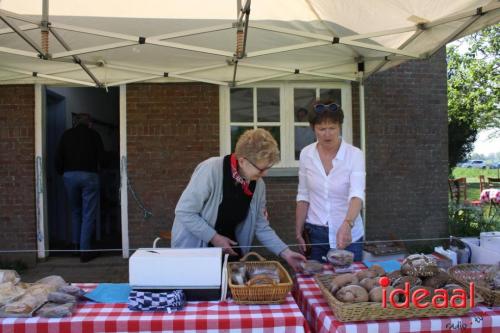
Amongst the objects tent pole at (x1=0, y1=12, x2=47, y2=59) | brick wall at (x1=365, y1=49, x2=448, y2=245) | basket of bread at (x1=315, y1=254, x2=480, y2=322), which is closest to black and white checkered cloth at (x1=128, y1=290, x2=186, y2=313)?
basket of bread at (x1=315, y1=254, x2=480, y2=322)

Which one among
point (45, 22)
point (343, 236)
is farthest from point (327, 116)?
point (45, 22)

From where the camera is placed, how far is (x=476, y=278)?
219 cm

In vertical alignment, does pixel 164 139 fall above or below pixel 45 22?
below

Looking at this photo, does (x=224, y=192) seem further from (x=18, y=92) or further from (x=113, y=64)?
(x=18, y=92)

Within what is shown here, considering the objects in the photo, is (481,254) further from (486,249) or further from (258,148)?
(258,148)

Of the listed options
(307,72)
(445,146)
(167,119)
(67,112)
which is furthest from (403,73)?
(67,112)

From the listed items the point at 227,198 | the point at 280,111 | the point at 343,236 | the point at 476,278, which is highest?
the point at 280,111

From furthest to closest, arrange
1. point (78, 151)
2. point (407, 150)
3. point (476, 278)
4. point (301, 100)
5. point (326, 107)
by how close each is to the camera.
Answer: point (407, 150) < point (301, 100) < point (78, 151) < point (326, 107) < point (476, 278)

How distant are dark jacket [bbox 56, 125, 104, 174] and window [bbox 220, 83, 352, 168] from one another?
1616 mm

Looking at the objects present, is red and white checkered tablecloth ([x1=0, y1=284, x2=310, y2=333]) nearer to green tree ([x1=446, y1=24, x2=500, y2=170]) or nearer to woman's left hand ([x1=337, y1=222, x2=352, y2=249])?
woman's left hand ([x1=337, y1=222, x2=352, y2=249])

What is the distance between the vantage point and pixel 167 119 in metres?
5.80

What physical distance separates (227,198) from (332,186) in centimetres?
70

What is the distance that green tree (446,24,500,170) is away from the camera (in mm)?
15555

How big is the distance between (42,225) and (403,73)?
5.09 m
